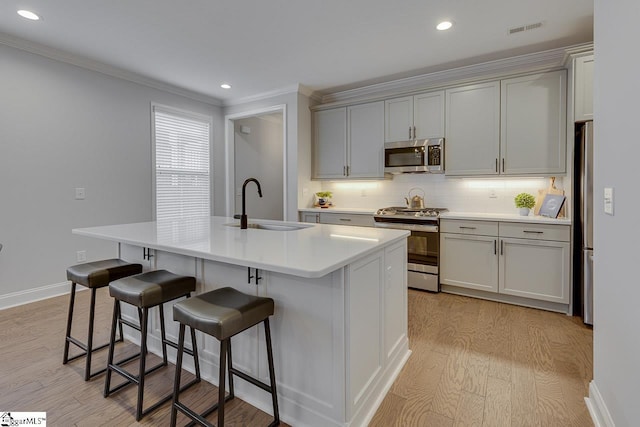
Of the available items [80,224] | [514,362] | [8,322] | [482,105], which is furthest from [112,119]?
[514,362]

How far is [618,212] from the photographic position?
136 centimetres

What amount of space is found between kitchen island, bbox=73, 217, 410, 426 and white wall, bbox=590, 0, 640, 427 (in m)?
1.00

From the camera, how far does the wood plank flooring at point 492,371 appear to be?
5.59 ft

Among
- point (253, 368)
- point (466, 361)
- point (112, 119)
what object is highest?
point (112, 119)

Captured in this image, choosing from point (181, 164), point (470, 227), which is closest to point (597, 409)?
point (470, 227)

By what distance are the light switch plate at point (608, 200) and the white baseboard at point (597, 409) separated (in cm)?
93

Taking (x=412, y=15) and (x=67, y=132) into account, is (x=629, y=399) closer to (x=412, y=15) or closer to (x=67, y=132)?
(x=412, y=15)

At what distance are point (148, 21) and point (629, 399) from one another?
12.9ft

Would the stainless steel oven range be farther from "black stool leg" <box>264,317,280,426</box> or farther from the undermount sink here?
"black stool leg" <box>264,317,280,426</box>

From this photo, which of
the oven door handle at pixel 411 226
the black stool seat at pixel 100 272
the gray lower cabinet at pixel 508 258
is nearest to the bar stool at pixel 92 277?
the black stool seat at pixel 100 272

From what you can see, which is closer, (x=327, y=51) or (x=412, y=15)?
(x=412, y=15)

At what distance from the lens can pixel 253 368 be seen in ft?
5.90

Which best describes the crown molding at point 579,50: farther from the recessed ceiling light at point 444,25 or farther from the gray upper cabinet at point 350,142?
the gray upper cabinet at point 350,142

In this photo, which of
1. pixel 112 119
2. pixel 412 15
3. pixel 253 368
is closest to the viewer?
pixel 253 368
